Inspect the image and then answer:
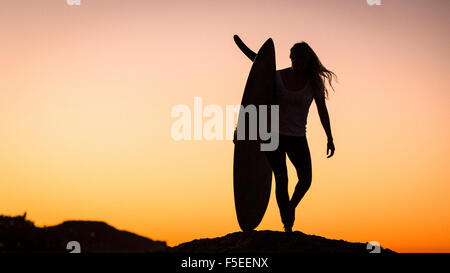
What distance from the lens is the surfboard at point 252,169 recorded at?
635cm

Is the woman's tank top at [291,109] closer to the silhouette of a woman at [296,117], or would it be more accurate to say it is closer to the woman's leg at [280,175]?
the silhouette of a woman at [296,117]

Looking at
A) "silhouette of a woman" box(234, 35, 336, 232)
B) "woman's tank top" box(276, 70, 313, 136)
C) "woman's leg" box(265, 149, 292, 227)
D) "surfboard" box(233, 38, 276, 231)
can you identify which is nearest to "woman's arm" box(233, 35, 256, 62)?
"surfboard" box(233, 38, 276, 231)

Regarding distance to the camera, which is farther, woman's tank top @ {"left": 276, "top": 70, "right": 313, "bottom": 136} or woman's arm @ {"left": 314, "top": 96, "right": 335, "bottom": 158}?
woman's arm @ {"left": 314, "top": 96, "right": 335, "bottom": 158}

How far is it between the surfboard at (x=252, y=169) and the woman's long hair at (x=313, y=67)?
0.41m

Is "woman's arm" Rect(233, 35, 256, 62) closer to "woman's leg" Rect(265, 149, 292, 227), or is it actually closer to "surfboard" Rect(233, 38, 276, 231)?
"surfboard" Rect(233, 38, 276, 231)

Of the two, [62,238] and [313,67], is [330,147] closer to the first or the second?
[313,67]

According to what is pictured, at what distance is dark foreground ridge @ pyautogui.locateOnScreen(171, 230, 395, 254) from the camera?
5.91 meters

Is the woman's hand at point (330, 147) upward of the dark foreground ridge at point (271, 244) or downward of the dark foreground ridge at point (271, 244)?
upward

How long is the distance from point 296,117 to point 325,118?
1.81ft

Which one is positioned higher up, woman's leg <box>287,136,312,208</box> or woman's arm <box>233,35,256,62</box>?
woman's arm <box>233,35,256,62</box>

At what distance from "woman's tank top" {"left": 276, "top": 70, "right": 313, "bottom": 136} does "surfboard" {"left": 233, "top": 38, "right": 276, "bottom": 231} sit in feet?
1.58

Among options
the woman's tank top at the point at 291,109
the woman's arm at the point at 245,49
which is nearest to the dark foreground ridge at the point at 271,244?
the woman's tank top at the point at 291,109

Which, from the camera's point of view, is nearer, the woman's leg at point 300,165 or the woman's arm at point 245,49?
the woman's leg at point 300,165
